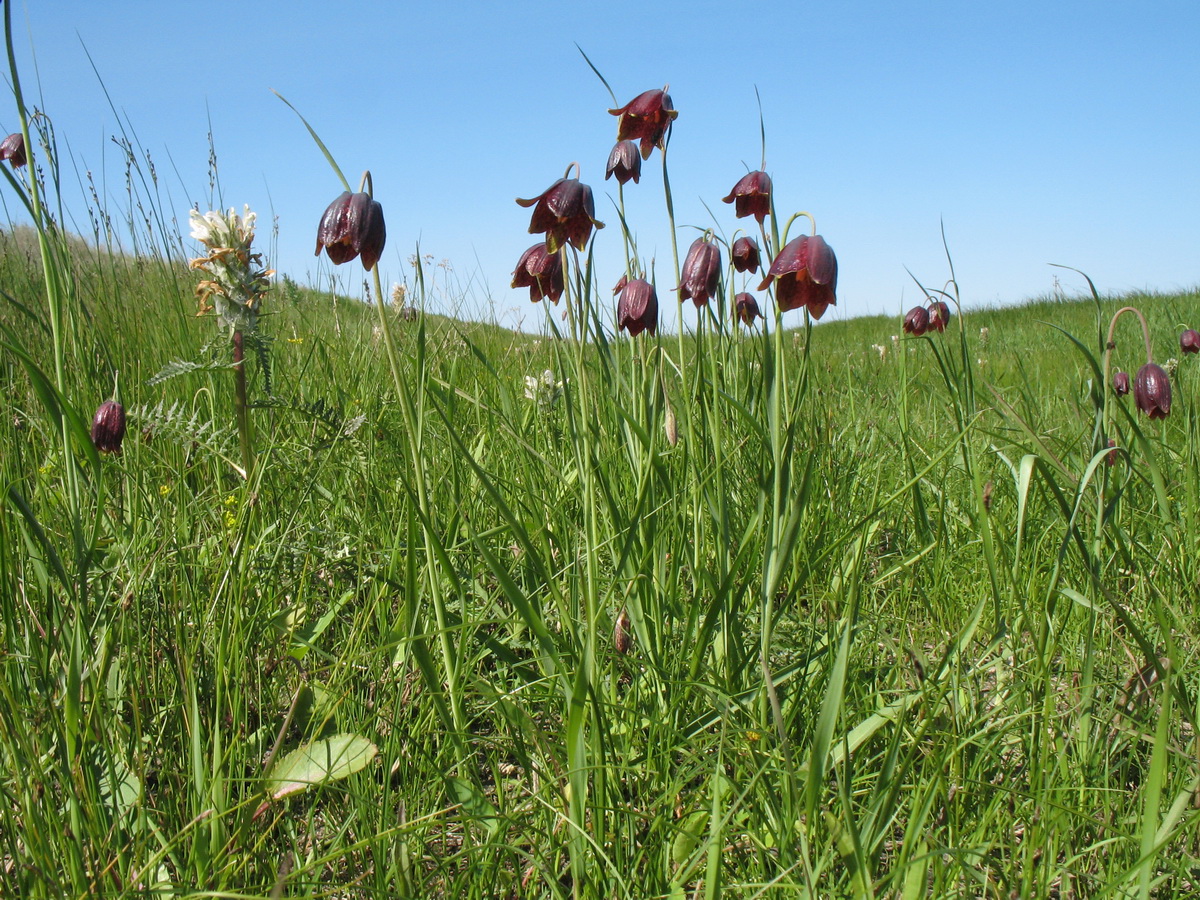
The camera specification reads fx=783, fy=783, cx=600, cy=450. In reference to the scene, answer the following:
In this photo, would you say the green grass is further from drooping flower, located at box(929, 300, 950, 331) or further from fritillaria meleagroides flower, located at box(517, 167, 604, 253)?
drooping flower, located at box(929, 300, 950, 331)

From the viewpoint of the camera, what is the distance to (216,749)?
3.24 feet

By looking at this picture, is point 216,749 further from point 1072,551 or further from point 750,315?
point 1072,551

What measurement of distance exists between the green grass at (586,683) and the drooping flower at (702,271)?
17 cm

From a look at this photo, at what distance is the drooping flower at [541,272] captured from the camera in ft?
4.47

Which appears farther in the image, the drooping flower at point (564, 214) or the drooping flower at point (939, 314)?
the drooping flower at point (939, 314)

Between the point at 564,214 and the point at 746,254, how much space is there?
0.64 m

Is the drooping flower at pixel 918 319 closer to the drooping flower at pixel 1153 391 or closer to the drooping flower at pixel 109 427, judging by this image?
the drooping flower at pixel 1153 391

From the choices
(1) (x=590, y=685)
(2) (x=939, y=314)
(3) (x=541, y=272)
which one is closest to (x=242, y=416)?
(3) (x=541, y=272)

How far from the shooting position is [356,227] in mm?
1051

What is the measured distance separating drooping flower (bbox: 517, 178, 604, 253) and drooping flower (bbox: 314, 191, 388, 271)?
24 cm

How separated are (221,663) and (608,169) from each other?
1.01 meters

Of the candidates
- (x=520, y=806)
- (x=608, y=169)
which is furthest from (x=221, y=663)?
(x=608, y=169)

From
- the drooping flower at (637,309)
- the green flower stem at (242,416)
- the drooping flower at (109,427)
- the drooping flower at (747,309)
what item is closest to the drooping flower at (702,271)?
the drooping flower at (637,309)

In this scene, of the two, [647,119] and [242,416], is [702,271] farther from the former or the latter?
[242,416]
